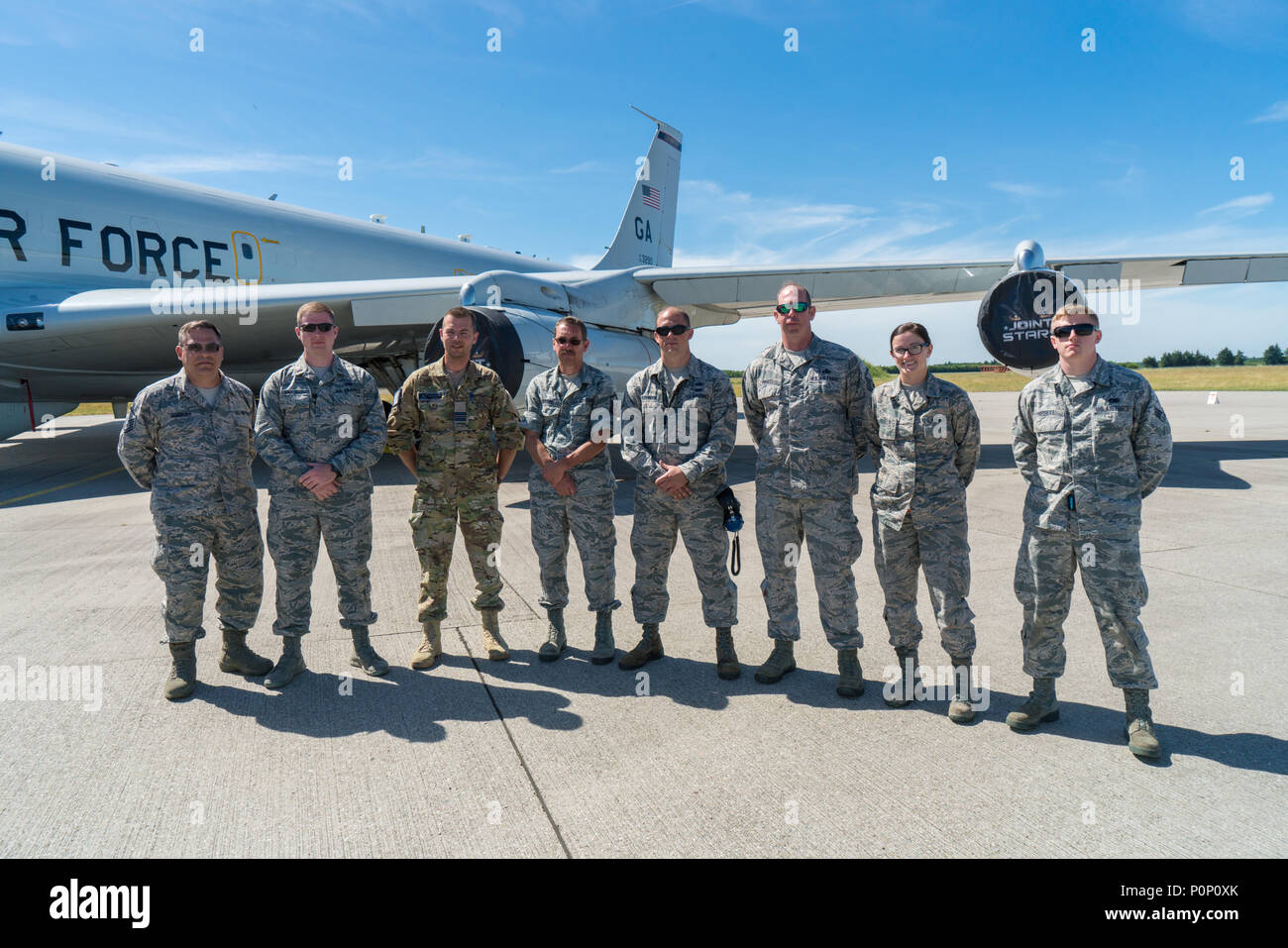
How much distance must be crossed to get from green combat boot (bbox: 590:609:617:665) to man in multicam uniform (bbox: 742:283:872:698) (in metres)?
0.82

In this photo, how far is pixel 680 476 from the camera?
3531mm

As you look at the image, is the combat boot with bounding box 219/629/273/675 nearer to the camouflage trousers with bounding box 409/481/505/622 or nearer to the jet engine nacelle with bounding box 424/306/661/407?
the camouflage trousers with bounding box 409/481/505/622

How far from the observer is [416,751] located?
9.24 ft

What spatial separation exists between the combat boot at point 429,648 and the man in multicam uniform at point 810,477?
1714 millimetres

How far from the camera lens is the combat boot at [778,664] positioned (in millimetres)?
3449

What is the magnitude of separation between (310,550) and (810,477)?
2569mm

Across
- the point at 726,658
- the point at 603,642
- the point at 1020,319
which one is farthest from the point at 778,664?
the point at 1020,319

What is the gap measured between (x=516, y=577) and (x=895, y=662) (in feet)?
9.06

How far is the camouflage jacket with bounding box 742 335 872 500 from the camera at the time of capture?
11.1 ft

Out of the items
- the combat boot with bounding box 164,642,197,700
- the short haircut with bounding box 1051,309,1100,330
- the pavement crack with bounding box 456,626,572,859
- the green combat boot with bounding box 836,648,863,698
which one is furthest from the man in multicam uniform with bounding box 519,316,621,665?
the short haircut with bounding box 1051,309,1100,330

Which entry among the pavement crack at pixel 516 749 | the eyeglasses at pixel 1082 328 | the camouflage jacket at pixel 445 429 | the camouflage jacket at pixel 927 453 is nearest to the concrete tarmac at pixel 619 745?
the pavement crack at pixel 516 749

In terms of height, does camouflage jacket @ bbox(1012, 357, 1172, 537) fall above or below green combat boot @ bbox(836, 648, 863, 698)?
above
